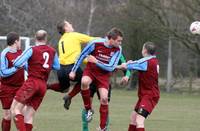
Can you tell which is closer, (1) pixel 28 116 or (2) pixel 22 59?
(2) pixel 22 59

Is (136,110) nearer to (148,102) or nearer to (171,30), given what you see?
(148,102)

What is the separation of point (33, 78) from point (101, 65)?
1.63 meters

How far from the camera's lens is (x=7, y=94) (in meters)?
11.6

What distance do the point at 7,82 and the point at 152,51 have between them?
2.63 metres

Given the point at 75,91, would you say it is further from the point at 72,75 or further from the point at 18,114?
the point at 18,114

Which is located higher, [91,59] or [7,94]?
[91,59]

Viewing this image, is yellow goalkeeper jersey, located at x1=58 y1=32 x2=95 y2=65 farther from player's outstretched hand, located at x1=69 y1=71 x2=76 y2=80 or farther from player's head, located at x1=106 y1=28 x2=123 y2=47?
player's head, located at x1=106 y1=28 x2=123 y2=47

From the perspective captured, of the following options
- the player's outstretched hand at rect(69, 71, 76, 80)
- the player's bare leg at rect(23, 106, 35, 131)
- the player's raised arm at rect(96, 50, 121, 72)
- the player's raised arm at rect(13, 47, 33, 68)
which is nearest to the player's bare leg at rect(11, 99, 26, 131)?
the player's bare leg at rect(23, 106, 35, 131)

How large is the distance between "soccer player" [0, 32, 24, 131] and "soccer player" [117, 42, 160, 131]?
185 centimetres

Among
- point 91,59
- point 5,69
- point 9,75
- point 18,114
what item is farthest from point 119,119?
point 18,114

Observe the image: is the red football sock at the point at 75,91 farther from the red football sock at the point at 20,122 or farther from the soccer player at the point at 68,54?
the red football sock at the point at 20,122

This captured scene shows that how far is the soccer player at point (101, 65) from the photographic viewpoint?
1200 centimetres

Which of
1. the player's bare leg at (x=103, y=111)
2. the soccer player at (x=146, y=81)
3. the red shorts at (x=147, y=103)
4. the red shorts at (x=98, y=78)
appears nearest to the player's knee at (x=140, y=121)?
the soccer player at (x=146, y=81)

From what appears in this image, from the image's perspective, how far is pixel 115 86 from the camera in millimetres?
40219
